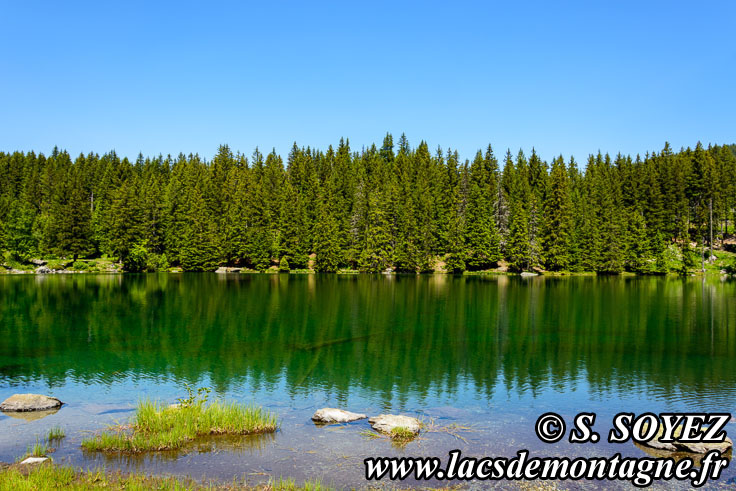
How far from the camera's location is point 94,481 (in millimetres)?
10977

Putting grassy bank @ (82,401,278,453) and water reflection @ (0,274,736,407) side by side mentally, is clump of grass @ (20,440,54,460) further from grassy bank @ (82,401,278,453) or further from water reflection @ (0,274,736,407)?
water reflection @ (0,274,736,407)

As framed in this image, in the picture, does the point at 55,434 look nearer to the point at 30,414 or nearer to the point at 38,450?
the point at 38,450

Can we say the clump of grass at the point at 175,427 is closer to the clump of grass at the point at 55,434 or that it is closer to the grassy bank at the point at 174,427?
the grassy bank at the point at 174,427

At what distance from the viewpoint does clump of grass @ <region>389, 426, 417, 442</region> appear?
47.4ft

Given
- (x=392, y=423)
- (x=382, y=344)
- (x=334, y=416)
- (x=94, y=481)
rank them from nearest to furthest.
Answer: (x=94, y=481) < (x=392, y=423) < (x=334, y=416) < (x=382, y=344)

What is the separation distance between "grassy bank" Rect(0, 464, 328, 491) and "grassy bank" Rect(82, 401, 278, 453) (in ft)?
5.50

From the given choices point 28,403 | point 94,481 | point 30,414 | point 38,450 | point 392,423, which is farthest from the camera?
point 28,403

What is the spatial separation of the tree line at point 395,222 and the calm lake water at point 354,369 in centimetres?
6525

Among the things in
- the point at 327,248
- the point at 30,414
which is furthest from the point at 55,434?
the point at 327,248

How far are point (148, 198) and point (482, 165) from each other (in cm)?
8345

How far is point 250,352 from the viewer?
28.0 meters

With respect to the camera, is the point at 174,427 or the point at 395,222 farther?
the point at 395,222

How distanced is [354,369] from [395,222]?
9607 cm

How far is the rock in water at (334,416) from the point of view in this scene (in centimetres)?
1600
